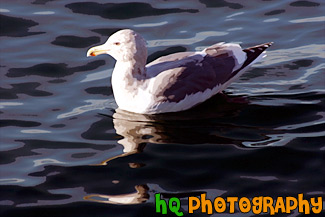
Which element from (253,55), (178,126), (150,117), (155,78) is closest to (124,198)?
(178,126)

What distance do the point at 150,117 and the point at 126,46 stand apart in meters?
0.87

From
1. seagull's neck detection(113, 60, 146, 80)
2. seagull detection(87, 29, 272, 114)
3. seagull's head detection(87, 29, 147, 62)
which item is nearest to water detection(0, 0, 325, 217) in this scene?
seagull detection(87, 29, 272, 114)

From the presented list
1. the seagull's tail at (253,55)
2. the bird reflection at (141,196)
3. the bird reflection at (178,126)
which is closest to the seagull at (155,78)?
the bird reflection at (178,126)

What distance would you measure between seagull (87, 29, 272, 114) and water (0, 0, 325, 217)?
154 mm

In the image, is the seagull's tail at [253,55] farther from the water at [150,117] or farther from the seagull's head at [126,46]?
the seagull's head at [126,46]

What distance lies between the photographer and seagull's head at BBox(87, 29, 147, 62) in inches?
394

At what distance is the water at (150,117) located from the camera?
8.17 m

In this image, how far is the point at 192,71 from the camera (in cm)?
1009

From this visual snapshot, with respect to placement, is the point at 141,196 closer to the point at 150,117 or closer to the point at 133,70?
the point at 150,117

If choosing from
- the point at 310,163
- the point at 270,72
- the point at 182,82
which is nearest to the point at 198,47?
the point at 270,72

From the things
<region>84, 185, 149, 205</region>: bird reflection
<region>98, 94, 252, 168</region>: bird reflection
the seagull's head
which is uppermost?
the seagull's head

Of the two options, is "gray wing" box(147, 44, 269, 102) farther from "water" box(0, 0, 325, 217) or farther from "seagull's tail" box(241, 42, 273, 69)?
"water" box(0, 0, 325, 217)

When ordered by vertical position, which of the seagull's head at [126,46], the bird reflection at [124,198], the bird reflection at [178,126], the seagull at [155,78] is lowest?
the bird reflection at [124,198]

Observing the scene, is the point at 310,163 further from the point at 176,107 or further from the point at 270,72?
the point at 270,72
